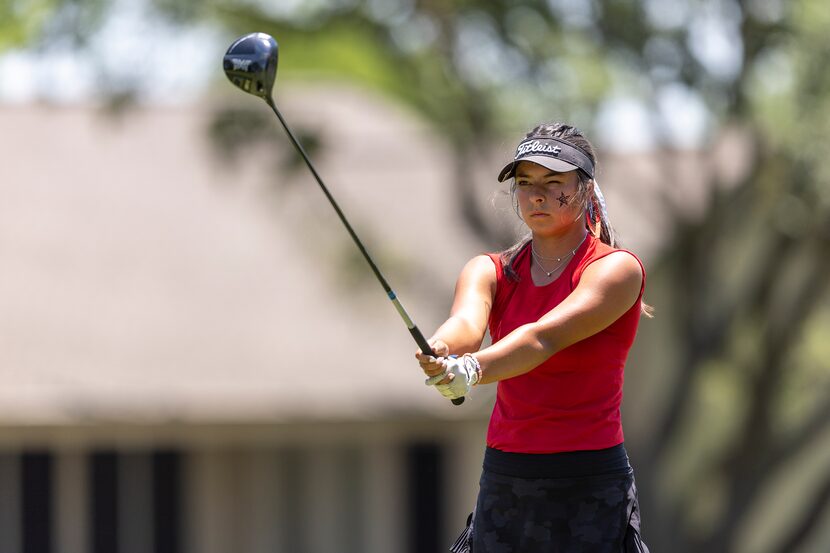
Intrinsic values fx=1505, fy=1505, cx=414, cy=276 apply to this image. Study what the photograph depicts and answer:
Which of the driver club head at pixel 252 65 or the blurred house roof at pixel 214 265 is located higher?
the driver club head at pixel 252 65

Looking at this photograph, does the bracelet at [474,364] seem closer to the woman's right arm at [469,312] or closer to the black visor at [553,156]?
the woman's right arm at [469,312]

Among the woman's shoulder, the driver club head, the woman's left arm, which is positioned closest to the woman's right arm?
the woman's left arm

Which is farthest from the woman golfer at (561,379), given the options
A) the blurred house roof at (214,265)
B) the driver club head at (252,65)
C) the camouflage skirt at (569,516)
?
the blurred house roof at (214,265)

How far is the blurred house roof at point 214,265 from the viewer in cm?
1423

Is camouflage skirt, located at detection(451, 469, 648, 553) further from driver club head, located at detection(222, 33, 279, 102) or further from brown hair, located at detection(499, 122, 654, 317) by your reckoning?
driver club head, located at detection(222, 33, 279, 102)

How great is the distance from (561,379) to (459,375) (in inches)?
12.4

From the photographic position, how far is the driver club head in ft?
12.9

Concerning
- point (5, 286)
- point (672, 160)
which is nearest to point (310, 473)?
point (5, 286)

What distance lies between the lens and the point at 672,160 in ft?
46.1

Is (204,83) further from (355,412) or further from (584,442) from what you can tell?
→ (584,442)

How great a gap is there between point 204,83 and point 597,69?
7923 millimetres

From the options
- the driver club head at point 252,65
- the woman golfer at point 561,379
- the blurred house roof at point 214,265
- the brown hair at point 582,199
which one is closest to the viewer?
the woman golfer at point 561,379

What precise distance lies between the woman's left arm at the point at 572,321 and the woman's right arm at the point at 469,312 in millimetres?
151

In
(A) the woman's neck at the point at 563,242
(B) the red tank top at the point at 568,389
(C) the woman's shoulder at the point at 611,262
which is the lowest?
(B) the red tank top at the point at 568,389
